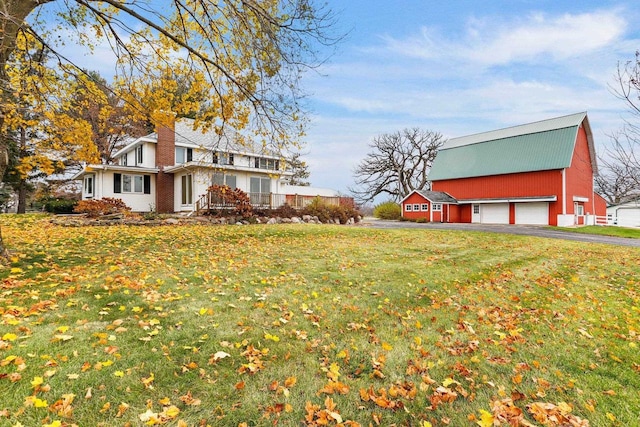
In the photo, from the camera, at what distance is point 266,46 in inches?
291

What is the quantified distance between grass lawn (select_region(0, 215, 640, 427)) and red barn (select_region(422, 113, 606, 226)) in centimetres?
2493

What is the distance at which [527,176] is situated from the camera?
28.8 meters

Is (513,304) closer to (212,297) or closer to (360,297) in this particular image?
(360,297)

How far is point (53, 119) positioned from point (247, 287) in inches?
234

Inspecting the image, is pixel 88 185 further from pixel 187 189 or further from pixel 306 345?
pixel 306 345

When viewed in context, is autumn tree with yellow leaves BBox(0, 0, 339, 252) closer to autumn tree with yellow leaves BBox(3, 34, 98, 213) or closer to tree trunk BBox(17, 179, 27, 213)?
autumn tree with yellow leaves BBox(3, 34, 98, 213)

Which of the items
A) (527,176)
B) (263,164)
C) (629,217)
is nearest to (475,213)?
(527,176)

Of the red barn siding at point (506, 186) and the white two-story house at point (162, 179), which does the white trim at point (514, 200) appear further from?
the white two-story house at point (162, 179)

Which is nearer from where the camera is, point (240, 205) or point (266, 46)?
point (266, 46)

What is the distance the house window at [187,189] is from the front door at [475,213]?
2669 cm

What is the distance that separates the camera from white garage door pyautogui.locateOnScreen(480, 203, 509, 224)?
29922 mm

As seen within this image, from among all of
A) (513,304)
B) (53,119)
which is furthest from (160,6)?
(513,304)

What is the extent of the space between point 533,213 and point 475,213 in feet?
17.1

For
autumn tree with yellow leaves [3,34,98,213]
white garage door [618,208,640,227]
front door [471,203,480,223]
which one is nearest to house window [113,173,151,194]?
autumn tree with yellow leaves [3,34,98,213]
